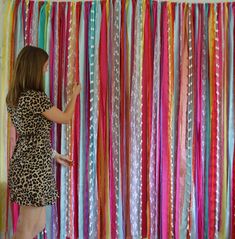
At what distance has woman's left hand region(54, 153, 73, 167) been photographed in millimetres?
2377

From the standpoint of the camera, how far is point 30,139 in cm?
205

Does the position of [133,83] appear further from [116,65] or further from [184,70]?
[184,70]

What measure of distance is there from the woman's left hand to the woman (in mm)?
275

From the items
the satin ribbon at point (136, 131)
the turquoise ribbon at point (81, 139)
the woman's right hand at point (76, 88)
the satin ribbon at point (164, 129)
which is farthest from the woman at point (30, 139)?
the satin ribbon at point (164, 129)

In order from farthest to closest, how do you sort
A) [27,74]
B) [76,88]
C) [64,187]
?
[64,187], [76,88], [27,74]

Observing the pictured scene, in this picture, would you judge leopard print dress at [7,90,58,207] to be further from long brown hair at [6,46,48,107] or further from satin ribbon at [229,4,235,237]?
satin ribbon at [229,4,235,237]

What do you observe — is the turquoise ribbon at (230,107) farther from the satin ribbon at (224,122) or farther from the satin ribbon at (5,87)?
the satin ribbon at (5,87)

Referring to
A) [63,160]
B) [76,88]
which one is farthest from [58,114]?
[63,160]

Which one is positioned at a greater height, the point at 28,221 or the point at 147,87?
the point at 147,87

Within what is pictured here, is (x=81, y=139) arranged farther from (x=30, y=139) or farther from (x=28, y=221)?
(x=28, y=221)

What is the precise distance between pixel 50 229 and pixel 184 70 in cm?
136

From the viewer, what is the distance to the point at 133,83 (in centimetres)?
242

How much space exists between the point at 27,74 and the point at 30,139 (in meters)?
0.36

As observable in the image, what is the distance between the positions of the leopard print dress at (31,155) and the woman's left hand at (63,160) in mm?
284
